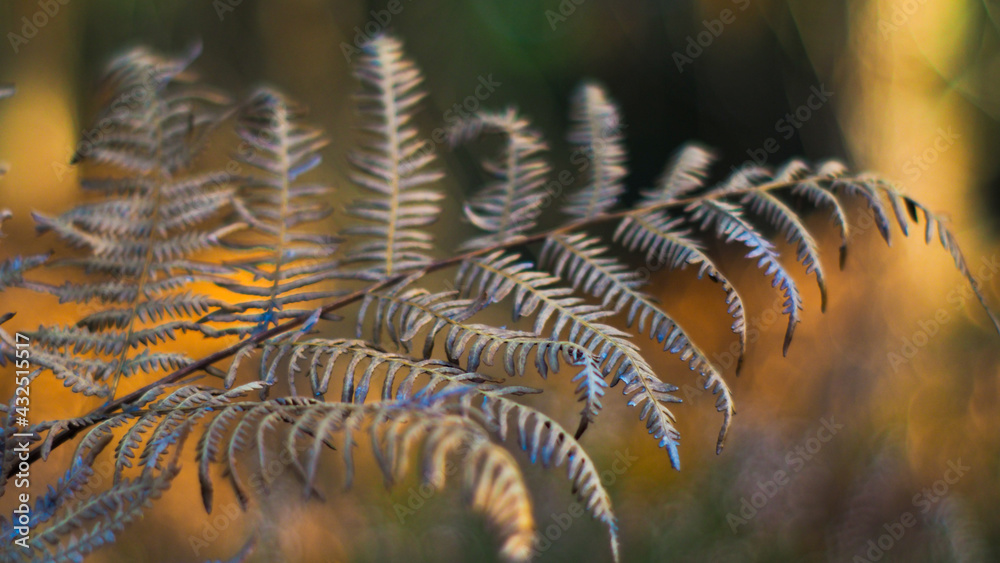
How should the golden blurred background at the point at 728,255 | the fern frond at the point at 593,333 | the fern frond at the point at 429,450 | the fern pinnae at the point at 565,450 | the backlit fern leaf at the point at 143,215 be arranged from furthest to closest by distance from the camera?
1. the golden blurred background at the point at 728,255
2. the backlit fern leaf at the point at 143,215
3. the fern frond at the point at 593,333
4. the fern pinnae at the point at 565,450
5. the fern frond at the point at 429,450

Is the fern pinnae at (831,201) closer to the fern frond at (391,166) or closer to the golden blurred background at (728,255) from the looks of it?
the fern frond at (391,166)

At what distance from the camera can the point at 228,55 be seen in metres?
3.38

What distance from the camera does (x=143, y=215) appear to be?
Result: 787 millimetres

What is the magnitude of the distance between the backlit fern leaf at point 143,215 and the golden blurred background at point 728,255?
7 centimetres

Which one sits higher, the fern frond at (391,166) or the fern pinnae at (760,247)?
the fern frond at (391,166)

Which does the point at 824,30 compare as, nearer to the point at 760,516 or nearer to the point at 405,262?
the point at 760,516

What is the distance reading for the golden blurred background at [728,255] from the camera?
6.85 ft

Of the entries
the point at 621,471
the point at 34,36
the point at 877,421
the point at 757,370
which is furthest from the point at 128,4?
the point at 877,421

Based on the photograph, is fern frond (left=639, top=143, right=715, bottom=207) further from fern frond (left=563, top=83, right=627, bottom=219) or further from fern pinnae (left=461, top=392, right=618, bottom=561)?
fern pinnae (left=461, top=392, right=618, bottom=561)

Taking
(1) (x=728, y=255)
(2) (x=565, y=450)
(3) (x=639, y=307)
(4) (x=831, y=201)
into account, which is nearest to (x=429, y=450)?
(2) (x=565, y=450)

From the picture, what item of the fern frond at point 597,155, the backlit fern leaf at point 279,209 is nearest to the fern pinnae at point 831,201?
the fern frond at point 597,155

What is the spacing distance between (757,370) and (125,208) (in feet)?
9.19

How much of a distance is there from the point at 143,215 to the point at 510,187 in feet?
1.61

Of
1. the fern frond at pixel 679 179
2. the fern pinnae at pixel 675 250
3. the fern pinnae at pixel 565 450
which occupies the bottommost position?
the fern pinnae at pixel 565 450
